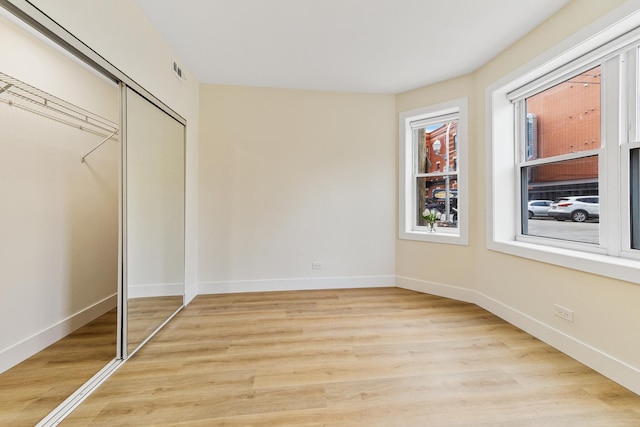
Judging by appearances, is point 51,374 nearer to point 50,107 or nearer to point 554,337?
point 50,107

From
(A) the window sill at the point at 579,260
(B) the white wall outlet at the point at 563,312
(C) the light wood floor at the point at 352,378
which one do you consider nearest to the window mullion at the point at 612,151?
(A) the window sill at the point at 579,260

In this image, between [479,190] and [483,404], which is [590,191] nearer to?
[479,190]

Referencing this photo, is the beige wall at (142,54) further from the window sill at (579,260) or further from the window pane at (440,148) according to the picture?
the window sill at (579,260)

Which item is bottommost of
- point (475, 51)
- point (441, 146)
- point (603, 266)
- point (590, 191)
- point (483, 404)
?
point (483, 404)

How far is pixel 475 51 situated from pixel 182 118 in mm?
3104

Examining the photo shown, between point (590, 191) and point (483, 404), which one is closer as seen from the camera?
point (483, 404)

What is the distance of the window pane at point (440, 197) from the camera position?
10.7ft

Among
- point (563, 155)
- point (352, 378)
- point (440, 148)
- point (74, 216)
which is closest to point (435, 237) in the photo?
point (440, 148)

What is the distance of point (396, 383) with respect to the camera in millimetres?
1630

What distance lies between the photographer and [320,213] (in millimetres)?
3451

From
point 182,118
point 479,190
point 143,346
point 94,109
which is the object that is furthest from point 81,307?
point 479,190

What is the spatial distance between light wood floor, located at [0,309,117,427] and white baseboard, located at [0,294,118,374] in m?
0.04

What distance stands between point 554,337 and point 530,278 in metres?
0.48

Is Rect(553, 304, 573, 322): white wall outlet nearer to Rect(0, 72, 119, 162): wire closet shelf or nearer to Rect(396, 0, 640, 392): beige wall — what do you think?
Rect(396, 0, 640, 392): beige wall
